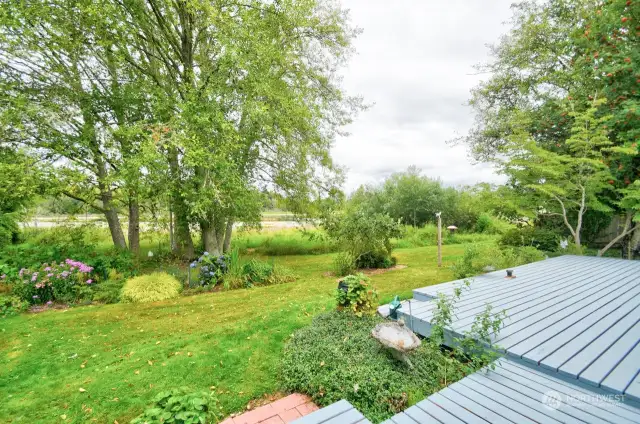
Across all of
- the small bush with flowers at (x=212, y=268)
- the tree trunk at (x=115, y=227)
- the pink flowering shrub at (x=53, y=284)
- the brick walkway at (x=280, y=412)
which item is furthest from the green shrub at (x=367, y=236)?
the tree trunk at (x=115, y=227)

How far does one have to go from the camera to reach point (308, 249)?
11.1 meters

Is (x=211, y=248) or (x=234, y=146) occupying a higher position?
(x=234, y=146)

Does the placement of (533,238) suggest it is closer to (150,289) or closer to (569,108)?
(569,108)

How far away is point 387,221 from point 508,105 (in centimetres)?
673

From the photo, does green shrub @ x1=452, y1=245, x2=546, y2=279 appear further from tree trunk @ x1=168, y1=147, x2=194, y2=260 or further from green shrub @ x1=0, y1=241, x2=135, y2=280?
green shrub @ x1=0, y1=241, x2=135, y2=280

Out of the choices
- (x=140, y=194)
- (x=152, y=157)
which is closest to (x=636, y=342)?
(x=152, y=157)

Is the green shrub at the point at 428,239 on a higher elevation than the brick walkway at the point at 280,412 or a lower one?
higher

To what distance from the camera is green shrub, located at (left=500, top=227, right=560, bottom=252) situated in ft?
24.4

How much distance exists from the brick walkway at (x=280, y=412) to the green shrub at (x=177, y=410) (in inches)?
13.6

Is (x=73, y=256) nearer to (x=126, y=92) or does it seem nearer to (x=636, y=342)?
(x=126, y=92)

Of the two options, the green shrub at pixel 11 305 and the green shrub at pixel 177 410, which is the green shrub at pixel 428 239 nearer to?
the green shrub at pixel 177 410

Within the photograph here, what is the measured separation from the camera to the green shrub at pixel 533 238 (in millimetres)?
7449

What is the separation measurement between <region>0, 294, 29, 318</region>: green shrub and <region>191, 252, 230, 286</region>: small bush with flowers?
8.83 feet

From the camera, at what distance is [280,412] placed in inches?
85.1
